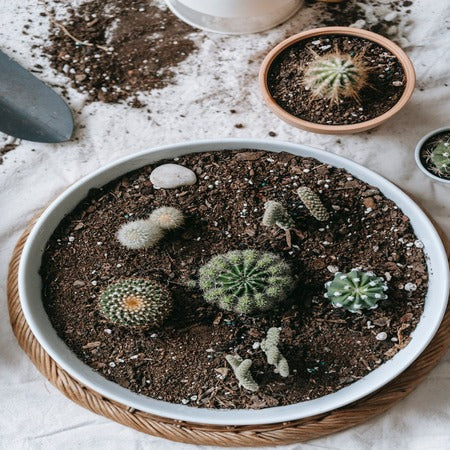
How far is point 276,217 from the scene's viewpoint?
62.1 inches

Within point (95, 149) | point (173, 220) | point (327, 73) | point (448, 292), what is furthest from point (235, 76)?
point (448, 292)

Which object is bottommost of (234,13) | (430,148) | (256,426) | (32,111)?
(256,426)

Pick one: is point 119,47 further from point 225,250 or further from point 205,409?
point 205,409

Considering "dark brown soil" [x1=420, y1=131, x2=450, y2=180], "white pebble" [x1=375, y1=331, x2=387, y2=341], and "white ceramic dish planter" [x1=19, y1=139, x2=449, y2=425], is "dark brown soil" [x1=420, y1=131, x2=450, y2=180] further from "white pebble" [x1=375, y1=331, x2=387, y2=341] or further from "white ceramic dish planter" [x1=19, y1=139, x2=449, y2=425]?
"white pebble" [x1=375, y1=331, x2=387, y2=341]

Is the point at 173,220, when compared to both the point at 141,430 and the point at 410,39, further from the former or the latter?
the point at 410,39

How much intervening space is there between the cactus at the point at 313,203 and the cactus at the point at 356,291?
0.16 metres

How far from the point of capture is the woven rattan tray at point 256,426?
139cm

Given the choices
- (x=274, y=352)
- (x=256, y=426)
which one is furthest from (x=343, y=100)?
(x=256, y=426)

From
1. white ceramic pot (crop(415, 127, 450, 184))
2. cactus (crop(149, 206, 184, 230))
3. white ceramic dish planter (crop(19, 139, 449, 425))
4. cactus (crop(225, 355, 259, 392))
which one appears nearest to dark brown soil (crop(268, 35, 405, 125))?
white ceramic pot (crop(415, 127, 450, 184))

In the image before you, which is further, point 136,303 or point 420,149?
point 420,149

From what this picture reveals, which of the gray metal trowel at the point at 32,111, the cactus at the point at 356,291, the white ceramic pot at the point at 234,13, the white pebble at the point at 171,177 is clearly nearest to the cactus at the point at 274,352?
the cactus at the point at 356,291

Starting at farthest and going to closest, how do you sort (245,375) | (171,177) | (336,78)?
(336,78) → (171,177) → (245,375)

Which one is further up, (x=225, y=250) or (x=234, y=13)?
(x=234, y=13)

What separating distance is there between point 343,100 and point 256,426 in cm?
92
